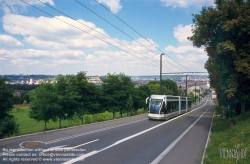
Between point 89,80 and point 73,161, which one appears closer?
point 73,161

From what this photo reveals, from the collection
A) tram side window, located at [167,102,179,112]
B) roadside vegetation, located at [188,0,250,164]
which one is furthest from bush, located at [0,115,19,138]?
tram side window, located at [167,102,179,112]

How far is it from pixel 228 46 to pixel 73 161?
44.5ft

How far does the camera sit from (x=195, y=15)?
22.3 metres

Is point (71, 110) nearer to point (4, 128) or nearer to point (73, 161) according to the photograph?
point (4, 128)

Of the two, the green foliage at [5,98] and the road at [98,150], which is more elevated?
the green foliage at [5,98]

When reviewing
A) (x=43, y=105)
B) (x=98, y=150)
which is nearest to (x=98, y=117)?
(x=43, y=105)

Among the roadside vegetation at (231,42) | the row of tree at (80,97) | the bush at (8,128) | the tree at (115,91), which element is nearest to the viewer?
the bush at (8,128)

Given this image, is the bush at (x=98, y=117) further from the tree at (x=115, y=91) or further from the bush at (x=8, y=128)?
the bush at (x=8, y=128)

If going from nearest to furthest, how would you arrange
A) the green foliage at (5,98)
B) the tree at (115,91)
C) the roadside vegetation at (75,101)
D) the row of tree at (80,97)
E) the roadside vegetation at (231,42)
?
the roadside vegetation at (231,42)
the green foliage at (5,98)
the roadside vegetation at (75,101)
the row of tree at (80,97)
the tree at (115,91)

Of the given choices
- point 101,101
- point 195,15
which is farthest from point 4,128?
point 101,101

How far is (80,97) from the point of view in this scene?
30.6m

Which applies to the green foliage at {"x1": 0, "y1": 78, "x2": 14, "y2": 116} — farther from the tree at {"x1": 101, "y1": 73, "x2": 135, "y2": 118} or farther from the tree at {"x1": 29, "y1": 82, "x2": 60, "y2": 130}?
the tree at {"x1": 101, "y1": 73, "x2": 135, "y2": 118}

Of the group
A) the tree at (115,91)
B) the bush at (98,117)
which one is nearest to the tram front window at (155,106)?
the bush at (98,117)

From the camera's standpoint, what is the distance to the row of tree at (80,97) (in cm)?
2575
